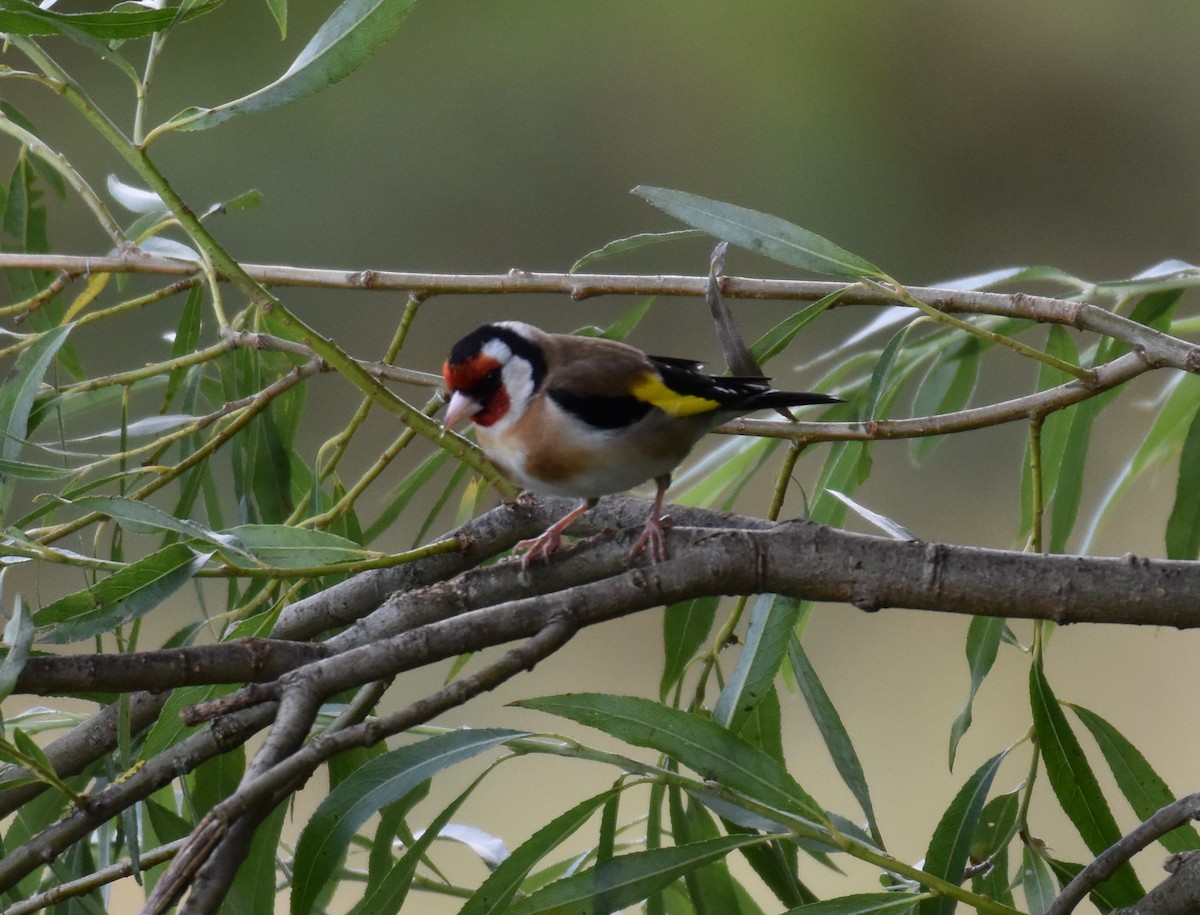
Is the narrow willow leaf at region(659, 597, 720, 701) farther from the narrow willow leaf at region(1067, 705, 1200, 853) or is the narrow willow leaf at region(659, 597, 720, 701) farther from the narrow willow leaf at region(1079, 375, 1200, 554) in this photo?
the narrow willow leaf at region(1079, 375, 1200, 554)

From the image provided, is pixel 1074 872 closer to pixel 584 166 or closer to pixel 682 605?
pixel 682 605

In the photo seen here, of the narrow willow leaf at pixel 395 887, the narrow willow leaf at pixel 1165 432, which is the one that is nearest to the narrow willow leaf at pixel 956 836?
the narrow willow leaf at pixel 395 887

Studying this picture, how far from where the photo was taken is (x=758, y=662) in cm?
60

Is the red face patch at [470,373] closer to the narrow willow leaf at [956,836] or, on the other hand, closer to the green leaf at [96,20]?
the green leaf at [96,20]

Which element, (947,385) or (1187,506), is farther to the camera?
(947,385)

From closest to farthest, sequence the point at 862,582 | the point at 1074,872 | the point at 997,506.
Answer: the point at 862,582 < the point at 1074,872 < the point at 997,506

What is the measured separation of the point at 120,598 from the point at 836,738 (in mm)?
373

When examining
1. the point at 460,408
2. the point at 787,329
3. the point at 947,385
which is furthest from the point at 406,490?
the point at 947,385

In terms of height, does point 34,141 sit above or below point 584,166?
below

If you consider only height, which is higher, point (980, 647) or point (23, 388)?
point (23, 388)

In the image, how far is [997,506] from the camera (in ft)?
9.90

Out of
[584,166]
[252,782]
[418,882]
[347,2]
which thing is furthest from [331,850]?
[584,166]

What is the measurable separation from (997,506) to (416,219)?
1.71 metres

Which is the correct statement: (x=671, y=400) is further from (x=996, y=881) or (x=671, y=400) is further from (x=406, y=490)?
(x=996, y=881)
